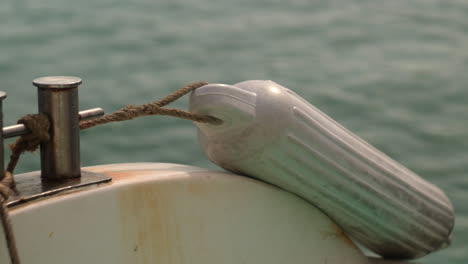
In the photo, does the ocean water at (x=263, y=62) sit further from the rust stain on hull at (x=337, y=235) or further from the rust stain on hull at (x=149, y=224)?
the rust stain on hull at (x=149, y=224)

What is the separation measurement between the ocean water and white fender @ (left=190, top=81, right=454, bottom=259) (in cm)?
105

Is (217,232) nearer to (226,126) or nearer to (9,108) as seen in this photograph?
(226,126)

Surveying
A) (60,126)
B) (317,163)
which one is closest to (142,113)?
(60,126)

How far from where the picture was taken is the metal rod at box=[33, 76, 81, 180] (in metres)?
1.37

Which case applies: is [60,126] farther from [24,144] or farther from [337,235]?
[337,235]

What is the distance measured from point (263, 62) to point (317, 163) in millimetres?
2455

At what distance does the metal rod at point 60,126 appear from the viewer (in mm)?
1372

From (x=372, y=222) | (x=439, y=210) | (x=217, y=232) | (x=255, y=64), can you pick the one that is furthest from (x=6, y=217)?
(x=255, y=64)

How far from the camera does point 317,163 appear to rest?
1584 mm

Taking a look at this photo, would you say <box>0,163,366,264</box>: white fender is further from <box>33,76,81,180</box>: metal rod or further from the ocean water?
the ocean water

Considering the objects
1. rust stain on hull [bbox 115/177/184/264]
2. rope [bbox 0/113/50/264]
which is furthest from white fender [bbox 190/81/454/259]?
rope [bbox 0/113/50/264]

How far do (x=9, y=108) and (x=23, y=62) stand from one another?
60 cm

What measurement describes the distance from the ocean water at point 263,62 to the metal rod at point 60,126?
5.28ft

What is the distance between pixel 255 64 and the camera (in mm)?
3984
